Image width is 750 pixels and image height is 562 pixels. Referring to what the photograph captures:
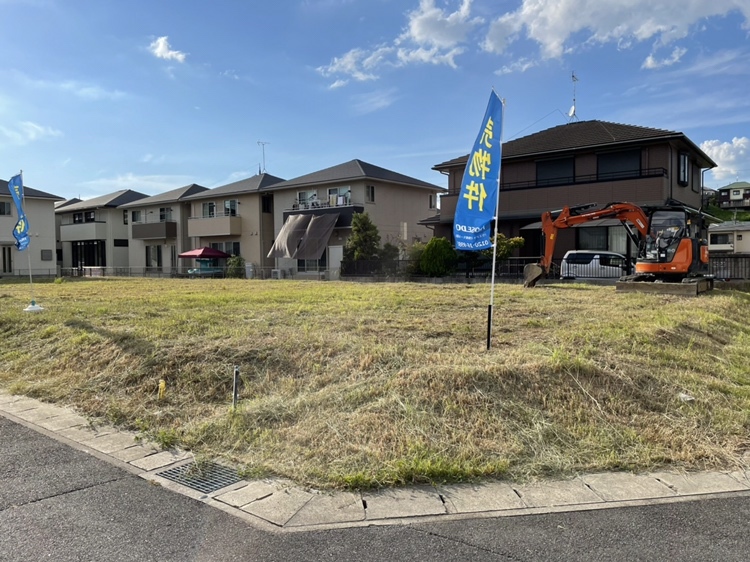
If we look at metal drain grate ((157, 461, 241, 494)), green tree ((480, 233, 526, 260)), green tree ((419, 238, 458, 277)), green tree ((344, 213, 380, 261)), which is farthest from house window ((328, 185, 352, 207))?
metal drain grate ((157, 461, 241, 494))

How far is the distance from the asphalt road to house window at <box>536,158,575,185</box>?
19.9 metres

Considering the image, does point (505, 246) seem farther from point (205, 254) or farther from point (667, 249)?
point (205, 254)

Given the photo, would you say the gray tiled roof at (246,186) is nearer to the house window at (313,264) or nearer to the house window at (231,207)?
the house window at (231,207)

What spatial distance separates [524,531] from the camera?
10.1 ft

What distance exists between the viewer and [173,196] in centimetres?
3638

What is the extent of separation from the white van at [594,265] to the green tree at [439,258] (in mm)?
3994

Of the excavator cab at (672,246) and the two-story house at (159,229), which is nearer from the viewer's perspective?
the excavator cab at (672,246)

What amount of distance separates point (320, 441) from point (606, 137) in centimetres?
2040

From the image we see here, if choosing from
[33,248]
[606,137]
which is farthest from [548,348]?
[33,248]

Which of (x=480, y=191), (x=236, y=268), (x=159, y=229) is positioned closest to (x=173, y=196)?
(x=159, y=229)

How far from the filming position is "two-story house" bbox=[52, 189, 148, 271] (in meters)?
39.5

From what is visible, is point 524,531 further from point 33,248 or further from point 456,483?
point 33,248

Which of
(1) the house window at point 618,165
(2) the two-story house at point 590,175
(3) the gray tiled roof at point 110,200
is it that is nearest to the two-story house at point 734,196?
(2) the two-story house at point 590,175

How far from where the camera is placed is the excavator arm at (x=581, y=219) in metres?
14.1
